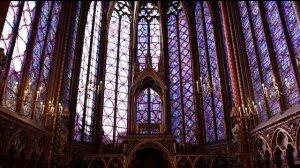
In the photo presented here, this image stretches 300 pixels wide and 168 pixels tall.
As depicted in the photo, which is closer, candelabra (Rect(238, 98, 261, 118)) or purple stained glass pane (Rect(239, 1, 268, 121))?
candelabra (Rect(238, 98, 261, 118))

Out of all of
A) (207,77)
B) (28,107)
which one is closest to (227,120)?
(207,77)

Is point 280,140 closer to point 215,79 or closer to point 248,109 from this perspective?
point 248,109

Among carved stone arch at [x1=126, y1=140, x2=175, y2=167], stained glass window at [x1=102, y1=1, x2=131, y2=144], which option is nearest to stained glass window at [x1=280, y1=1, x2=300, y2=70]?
carved stone arch at [x1=126, y1=140, x2=175, y2=167]

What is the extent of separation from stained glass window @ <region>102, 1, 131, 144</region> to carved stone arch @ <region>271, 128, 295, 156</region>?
1029 centimetres

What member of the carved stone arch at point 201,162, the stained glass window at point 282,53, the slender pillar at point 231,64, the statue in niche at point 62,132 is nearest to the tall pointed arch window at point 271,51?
the stained glass window at point 282,53

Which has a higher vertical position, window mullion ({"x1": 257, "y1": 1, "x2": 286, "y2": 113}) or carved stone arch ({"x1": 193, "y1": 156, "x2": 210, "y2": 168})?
window mullion ({"x1": 257, "y1": 1, "x2": 286, "y2": 113})

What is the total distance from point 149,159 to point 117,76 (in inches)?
296

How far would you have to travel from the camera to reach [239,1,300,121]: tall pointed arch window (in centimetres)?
1091

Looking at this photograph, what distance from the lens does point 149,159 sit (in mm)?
15789

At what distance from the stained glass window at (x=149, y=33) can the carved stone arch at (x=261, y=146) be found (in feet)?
36.6

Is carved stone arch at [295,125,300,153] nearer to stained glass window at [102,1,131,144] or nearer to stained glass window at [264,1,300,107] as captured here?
stained glass window at [264,1,300,107]

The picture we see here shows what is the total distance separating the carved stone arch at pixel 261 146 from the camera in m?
11.4

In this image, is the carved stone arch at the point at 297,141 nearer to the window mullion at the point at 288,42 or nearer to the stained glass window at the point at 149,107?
the window mullion at the point at 288,42

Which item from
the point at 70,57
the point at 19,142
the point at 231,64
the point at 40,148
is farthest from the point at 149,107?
the point at 19,142
